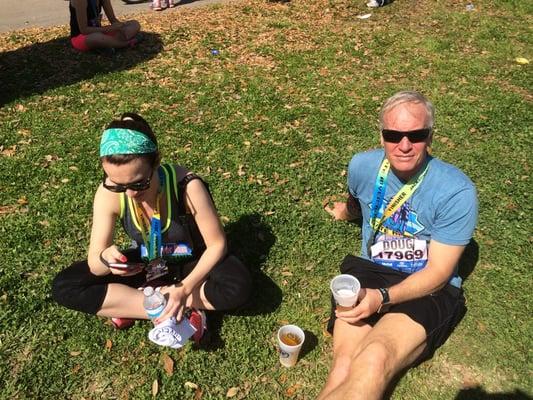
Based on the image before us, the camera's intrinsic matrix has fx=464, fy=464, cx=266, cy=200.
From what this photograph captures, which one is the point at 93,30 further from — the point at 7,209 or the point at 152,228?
the point at 152,228

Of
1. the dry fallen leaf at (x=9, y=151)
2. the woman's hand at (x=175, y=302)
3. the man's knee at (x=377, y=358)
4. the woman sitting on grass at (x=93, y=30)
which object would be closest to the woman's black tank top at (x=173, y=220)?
the woman's hand at (x=175, y=302)

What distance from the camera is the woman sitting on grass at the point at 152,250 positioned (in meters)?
2.94

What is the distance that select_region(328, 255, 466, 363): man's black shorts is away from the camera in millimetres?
3018

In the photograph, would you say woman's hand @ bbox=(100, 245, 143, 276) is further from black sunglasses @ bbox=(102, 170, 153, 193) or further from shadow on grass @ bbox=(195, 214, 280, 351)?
shadow on grass @ bbox=(195, 214, 280, 351)

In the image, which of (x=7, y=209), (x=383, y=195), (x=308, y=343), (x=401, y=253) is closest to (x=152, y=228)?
(x=308, y=343)

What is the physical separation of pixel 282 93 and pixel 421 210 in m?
4.29

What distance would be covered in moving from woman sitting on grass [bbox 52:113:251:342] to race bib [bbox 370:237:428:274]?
3.33ft

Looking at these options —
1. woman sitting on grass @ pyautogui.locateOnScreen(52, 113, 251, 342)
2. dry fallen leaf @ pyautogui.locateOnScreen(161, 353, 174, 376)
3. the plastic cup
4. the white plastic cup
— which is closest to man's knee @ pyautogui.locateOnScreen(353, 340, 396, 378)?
the plastic cup

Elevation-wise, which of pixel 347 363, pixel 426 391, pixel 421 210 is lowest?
pixel 426 391

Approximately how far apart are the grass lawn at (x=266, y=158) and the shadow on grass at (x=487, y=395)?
1 centimetres

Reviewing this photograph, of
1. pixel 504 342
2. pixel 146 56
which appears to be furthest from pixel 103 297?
pixel 146 56

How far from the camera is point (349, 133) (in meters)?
6.04

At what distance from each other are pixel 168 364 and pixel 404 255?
1942 millimetres

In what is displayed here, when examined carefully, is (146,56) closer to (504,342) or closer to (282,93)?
(282,93)
